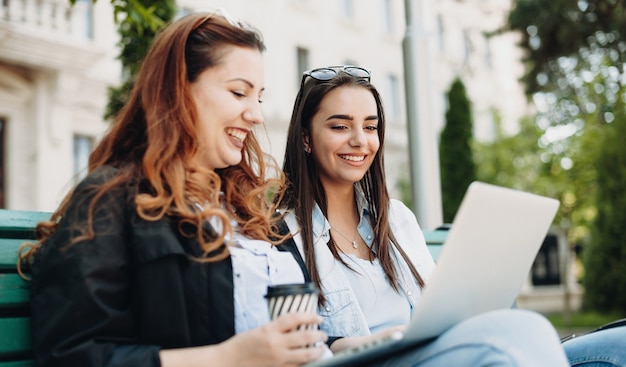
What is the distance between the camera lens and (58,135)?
12.3 metres

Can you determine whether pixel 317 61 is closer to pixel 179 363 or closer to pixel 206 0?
pixel 206 0

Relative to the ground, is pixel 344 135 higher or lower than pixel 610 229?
higher

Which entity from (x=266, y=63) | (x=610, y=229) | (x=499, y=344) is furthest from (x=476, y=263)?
(x=266, y=63)

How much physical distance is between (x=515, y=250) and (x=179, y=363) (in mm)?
831

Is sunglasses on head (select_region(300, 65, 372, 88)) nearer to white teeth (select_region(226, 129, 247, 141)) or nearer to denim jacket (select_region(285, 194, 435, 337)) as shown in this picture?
denim jacket (select_region(285, 194, 435, 337))

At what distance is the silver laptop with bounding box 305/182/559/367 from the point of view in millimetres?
1521

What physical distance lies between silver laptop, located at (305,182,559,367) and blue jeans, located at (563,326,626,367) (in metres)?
0.51

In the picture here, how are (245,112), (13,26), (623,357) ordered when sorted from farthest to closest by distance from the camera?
1. (13,26)
2. (623,357)
3. (245,112)

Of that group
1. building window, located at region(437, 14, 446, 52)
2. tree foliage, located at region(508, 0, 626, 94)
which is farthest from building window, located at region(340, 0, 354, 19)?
tree foliage, located at region(508, 0, 626, 94)

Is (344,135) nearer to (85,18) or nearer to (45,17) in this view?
(45,17)

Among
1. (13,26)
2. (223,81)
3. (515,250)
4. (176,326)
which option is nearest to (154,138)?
(223,81)

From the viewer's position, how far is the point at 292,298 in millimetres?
1477

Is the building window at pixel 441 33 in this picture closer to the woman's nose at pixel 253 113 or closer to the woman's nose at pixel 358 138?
the woman's nose at pixel 358 138

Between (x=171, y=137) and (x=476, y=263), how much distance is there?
2.50 ft
